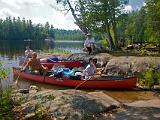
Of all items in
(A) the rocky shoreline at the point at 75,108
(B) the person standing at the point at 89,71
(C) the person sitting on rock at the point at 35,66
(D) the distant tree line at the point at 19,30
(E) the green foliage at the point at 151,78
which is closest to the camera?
(A) the rocky shoreline at the point at 75,108

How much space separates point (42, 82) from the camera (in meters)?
19.8

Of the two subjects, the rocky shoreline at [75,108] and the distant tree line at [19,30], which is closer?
the rocky shoreline at [75,108]

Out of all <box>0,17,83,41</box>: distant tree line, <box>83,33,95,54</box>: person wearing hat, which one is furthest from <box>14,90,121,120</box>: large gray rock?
<box>0,17,83,41</box>: distant tree line

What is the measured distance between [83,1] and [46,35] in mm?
142984

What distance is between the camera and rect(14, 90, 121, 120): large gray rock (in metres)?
9.27

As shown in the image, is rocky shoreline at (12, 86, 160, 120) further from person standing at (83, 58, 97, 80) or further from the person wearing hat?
the person wearing hat

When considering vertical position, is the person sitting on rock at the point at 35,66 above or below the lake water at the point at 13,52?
above

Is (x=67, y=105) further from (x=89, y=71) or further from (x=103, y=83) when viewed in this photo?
(x=89, y=71)

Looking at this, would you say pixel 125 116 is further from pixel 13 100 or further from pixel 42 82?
pixel 42 82

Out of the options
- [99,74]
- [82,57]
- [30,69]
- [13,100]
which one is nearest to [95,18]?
[82,57]

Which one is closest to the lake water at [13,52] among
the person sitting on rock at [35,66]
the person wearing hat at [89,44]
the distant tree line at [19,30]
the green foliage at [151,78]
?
the person sitting on rock at [35,66]

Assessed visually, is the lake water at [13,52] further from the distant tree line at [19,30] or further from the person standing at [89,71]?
the distant tree line at [19,30]

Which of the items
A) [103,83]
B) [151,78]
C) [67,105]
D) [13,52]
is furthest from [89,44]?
[13,52]

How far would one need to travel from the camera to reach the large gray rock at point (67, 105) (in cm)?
927
